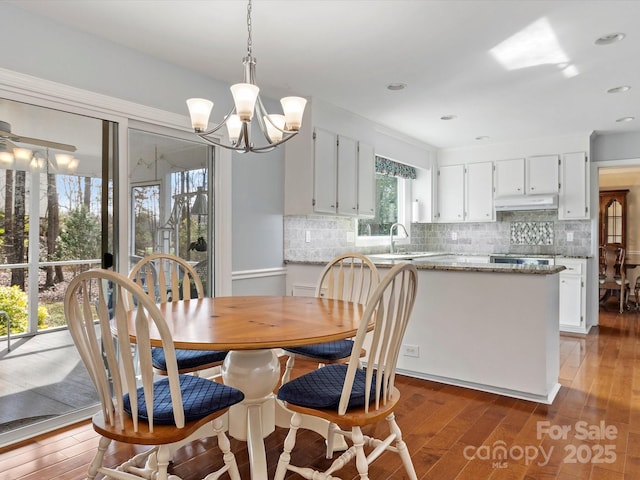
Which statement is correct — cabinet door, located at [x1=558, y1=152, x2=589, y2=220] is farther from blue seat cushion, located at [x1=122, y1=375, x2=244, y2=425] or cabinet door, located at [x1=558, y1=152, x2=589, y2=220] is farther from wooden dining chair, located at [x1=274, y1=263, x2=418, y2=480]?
blue seat cushion, located at [x1=122, y1=375, x2=244, y2=425]

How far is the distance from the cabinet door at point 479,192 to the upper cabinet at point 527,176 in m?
0.11

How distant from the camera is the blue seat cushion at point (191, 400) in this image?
4.93 feet

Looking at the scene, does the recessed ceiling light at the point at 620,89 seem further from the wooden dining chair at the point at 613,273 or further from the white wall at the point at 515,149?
the wooden dining chair at the point at 613,273

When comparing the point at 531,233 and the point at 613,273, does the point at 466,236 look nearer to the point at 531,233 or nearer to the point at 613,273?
the point at 531,233

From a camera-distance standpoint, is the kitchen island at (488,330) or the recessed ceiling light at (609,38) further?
the kitchen island at (488,330)

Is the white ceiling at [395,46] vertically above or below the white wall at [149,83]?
above

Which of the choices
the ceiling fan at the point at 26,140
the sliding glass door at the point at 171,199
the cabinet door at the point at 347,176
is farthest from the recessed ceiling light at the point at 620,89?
the ceiling fan at the point at 26,140

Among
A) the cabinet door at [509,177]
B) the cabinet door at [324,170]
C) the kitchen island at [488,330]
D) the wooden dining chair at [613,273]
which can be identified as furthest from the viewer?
the wooden dining chair at [613,273]

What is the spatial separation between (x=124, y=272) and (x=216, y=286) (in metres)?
0.78

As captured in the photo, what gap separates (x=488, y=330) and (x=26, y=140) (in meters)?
3.14

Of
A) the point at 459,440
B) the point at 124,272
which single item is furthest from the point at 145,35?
the point at 459,440

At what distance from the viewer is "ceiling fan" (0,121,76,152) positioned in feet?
8.01

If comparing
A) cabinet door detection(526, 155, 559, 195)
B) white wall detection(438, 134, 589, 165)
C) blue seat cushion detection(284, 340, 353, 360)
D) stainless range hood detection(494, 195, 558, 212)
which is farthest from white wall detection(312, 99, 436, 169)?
blue seat cushion detection(284, 340, 353, 360)

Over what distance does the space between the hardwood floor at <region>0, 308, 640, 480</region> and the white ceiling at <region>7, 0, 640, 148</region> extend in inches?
91.3
